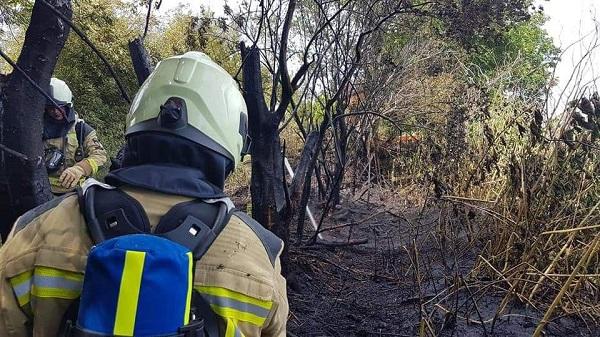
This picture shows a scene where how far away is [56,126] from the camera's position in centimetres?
407

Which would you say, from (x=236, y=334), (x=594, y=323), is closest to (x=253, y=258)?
(x=236, y=334)

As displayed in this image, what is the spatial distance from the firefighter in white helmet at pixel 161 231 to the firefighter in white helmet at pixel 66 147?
263 centimetres

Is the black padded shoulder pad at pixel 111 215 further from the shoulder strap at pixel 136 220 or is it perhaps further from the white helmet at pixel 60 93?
the white helmet at pixel 60 93

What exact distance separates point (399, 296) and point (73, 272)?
10.7ft

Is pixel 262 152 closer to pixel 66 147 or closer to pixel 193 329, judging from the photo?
pixel 66 147

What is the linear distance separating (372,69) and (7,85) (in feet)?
22.7

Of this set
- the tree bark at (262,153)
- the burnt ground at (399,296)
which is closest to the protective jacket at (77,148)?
Answer: the tree bark at (262,153)

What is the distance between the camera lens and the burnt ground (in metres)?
3.29

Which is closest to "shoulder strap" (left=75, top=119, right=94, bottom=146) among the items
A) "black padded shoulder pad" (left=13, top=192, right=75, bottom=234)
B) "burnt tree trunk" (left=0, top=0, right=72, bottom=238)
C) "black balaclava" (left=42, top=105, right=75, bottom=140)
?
"black balaclava" (left=42, top=105, right=75, bottom=140)

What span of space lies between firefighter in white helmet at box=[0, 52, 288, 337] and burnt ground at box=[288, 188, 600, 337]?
1.43 meters

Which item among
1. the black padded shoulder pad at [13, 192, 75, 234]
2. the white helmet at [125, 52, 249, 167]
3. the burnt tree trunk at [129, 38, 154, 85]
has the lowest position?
the black padded shoulder pad at [13, 192, 75, 234]

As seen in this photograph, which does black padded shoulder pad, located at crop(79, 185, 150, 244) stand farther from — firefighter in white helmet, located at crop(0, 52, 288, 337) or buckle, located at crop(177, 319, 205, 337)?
buckle, located at crop(177, 319, 205, 337)

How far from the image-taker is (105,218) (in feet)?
3.91

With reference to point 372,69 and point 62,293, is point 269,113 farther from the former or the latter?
point 372,69
